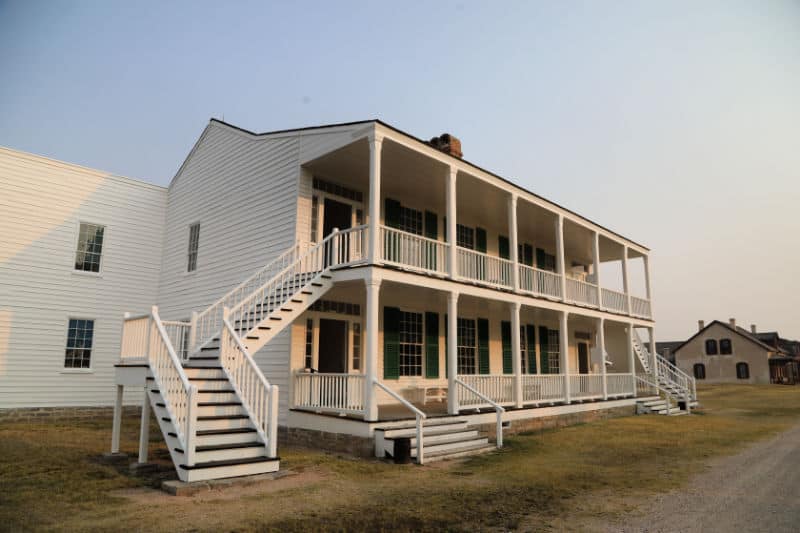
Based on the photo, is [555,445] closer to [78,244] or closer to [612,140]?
[612,140]

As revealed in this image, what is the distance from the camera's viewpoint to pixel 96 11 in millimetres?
16312

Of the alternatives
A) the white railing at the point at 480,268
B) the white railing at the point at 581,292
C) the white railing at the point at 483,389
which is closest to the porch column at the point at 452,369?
the white railing at the point at 483,389

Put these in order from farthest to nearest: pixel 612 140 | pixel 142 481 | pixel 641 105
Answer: pixel 612 140 → pixel 641 105 → pixel 142 481

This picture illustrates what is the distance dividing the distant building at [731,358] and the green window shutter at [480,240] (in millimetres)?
46320

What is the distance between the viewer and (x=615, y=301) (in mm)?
20797

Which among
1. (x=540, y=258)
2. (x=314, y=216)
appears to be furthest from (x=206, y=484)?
(x=540, y=258)

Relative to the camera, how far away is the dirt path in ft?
19.0

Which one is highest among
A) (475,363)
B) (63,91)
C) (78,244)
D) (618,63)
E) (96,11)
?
(96,11)

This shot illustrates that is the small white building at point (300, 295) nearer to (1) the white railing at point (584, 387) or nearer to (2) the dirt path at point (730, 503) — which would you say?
(1) the white railing at point (584, 387)

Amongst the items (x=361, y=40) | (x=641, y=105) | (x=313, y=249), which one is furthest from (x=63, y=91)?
(x=641, y=105)

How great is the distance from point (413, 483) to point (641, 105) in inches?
538

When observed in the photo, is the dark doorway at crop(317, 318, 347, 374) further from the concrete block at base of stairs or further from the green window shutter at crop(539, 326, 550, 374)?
the green window shutter at crop(539, 326, 550, 374)

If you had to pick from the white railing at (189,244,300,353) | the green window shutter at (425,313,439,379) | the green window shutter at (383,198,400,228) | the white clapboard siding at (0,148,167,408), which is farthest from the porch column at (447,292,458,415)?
the white clapboard siding at (0,148,167,408)

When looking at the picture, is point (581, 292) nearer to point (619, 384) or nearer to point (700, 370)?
point (619, 384)
